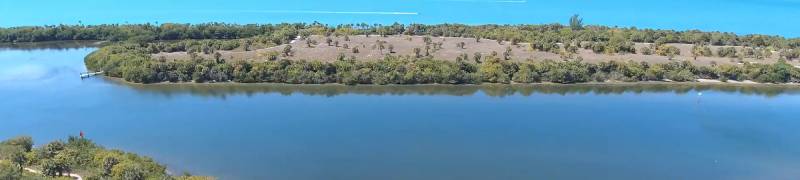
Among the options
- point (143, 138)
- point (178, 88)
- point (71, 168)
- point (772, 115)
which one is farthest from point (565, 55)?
point (71, 168)

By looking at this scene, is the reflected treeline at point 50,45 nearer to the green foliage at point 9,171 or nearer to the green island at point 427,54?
the green island at point 427,54

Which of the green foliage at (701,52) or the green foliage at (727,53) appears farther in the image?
the green foliage at (701,52)

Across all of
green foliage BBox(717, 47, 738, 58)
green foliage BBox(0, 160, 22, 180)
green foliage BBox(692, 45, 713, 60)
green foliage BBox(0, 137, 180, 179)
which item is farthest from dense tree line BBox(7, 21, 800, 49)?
green foliage BBox(0, 160, 22, 180)

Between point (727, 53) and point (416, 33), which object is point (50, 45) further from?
point (727, 53)

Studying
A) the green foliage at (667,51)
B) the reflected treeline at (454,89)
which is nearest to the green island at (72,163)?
the reflected treeline at (454,89)

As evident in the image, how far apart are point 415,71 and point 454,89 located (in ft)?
6.73

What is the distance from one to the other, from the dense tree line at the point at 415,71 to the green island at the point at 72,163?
1219 cm

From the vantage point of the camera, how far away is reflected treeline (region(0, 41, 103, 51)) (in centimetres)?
4300

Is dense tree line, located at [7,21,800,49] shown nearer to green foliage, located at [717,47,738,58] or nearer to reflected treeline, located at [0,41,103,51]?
reflected treeline, located at [0,41,103,51]

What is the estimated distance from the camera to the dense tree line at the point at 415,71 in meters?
31.4

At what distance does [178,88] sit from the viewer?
30.8 metres

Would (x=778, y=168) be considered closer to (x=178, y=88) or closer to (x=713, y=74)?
(x=713, y=74)

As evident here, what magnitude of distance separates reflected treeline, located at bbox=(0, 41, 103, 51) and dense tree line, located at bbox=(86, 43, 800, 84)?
1128cm

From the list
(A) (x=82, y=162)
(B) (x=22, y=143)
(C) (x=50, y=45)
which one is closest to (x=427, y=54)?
(A) (x=82, y=162)
